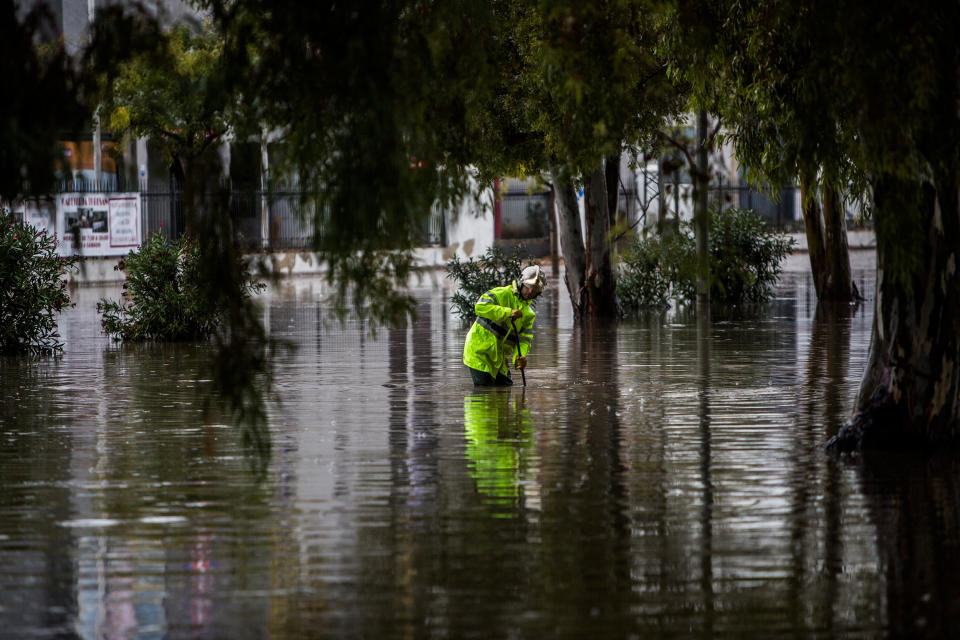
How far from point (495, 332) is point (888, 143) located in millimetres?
6436

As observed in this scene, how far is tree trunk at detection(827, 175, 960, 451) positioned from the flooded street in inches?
13.4

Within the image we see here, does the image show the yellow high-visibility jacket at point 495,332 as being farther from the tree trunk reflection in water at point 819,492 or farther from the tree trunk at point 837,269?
the tree trunk at point 837,269

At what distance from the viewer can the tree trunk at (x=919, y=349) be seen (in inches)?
349

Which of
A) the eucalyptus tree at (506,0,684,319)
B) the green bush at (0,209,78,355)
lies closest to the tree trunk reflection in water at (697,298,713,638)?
the eucalyptus tree at (506,0,684,319)

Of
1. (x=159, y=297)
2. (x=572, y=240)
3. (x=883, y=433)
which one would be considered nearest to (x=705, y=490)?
(x=883, y=433)

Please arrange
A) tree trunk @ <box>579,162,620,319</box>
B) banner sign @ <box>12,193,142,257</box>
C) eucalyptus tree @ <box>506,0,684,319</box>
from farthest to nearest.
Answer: banner sign @ <box>12,193,142,257</box> < tree trunk @ <box>579,162,620,319</box> < eucalyptus tree @ <box>506,0,684,319</box>

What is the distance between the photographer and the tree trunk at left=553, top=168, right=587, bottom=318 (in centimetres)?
2184

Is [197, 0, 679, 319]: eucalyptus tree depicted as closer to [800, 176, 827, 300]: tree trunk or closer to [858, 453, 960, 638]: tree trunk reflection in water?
[858, 453, 960, 638]: tree trunk reflection in water

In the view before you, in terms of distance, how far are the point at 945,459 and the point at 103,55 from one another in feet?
19.0

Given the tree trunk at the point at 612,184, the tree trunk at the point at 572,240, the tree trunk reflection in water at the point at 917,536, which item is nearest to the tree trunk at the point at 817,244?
the tree trunk at the point at 612,184

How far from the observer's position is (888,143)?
7.39 meters

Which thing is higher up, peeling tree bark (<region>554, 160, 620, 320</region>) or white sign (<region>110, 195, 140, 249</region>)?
white sign (<region>110, 195, 140, 249</region>)

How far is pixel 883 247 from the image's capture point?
789 cm

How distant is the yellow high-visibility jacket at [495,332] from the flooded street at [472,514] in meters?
0.35
